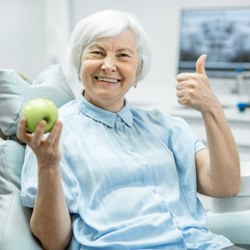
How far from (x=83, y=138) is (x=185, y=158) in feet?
1.07

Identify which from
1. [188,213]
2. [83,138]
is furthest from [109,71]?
[188,213]

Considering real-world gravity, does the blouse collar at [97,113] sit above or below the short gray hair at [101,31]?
below

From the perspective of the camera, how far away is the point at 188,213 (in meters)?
1.36

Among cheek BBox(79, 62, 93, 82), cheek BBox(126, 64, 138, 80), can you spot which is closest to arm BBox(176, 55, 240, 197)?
cheek BBox(126, 64, 138, 80)

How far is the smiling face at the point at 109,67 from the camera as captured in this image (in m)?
1.33

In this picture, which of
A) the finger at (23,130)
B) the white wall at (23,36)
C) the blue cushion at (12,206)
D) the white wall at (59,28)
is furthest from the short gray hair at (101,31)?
the white wall at (23,36)

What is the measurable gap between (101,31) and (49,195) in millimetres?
513

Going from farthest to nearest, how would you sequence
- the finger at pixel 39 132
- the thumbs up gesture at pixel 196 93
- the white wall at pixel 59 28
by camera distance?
the white wall at pixel 59 28
the thumbs up gesture at pixel 196 93
the finger at pixel 39 132

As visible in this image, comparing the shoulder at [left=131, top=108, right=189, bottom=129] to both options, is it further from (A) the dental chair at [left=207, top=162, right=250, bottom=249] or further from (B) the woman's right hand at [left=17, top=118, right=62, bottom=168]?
(B) the woman's right hand at [left=17, top=118, right=62, bottom=168]

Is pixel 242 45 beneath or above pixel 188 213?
above

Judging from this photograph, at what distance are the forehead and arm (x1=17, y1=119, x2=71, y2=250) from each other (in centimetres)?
41

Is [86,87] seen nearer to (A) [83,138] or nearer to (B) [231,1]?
(A) [83,138]

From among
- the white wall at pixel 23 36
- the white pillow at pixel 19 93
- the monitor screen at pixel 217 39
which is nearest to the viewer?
the white pillow at pixel 19 93

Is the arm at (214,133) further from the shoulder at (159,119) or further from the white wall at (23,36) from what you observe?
the white wall at (23,36)
